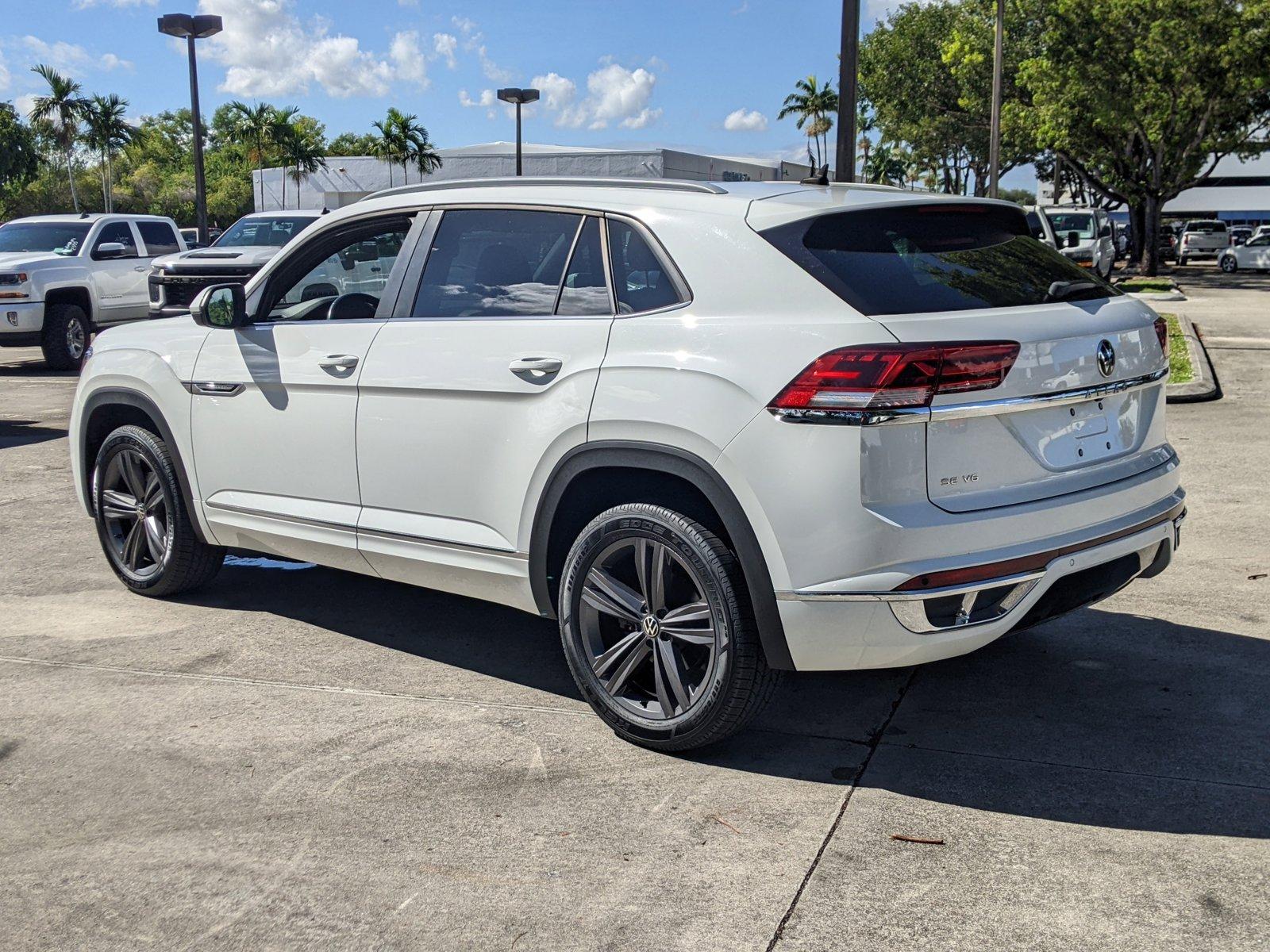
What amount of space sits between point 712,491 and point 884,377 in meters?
0.61

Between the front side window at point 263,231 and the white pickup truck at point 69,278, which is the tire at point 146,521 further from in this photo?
the front side window at point 263,231

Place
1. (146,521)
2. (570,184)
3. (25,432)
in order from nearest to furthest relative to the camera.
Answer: (570,184)
(146,521)
(25,432)

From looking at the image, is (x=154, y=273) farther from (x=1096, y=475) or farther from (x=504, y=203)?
(x=1096, y=475)

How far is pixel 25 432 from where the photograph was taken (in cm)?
1123

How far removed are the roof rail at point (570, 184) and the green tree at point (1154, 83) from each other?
32775 mm

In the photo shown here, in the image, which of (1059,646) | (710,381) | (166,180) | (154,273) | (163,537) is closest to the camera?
(710,381)

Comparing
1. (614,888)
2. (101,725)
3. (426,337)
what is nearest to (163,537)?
(101,725)

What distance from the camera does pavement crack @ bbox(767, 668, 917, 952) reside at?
3092 mm

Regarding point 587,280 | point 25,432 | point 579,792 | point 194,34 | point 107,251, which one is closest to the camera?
point 579,792

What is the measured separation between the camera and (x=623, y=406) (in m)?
3.97

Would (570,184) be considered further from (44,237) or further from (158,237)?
(158,237)

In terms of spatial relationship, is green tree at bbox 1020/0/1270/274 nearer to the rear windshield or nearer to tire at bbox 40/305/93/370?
tire at bbox 40/305/93/370

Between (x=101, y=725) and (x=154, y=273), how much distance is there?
1364 centimetres

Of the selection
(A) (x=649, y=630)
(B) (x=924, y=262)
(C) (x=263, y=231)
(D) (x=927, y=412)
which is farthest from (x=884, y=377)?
(C) (x=263, y=231)
